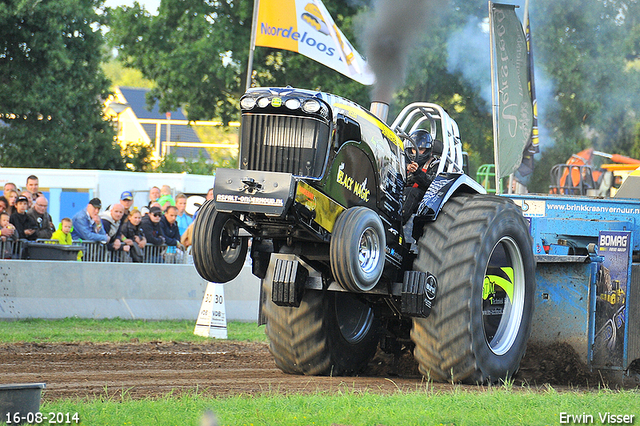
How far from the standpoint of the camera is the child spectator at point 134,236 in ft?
46.1

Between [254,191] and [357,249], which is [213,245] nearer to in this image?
[254,191]

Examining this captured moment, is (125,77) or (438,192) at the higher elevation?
(125,77)

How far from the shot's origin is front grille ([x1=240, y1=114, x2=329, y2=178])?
20.6ft

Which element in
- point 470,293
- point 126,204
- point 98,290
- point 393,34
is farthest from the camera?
point 126,204

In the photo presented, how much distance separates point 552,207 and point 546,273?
1754 millimetres

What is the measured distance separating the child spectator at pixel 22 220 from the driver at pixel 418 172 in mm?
7449

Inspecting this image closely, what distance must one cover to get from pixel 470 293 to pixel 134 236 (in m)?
8.51

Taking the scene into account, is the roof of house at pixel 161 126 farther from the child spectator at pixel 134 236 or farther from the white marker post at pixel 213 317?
the white marker post at pixel 213 317

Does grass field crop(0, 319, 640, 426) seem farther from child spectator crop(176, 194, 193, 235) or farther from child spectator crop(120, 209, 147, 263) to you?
child spectator crop(176, 194, 193, 235)

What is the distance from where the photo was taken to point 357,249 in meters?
6.07

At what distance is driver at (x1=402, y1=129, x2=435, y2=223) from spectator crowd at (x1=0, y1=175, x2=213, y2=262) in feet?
18.6

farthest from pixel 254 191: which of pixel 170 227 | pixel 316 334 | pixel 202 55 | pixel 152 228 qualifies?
pixel 202 55

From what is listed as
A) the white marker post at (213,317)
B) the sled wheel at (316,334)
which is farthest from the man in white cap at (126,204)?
the sled wheel at (316,334)

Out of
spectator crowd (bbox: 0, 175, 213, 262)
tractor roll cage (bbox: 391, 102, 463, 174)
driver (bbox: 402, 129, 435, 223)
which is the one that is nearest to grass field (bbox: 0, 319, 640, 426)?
driver (bbox: 402, 129, 435, 223)
